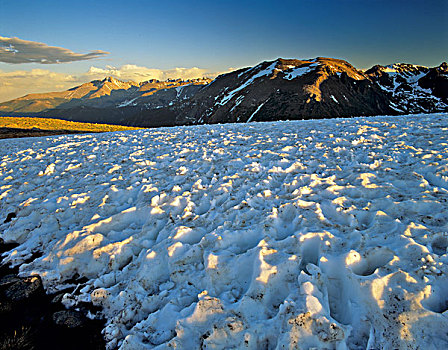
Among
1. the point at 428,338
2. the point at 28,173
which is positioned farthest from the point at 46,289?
the point at 28,173

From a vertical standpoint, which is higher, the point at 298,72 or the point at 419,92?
the point at 419,92

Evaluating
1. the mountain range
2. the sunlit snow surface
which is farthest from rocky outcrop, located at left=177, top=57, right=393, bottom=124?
the sunlit snow surface

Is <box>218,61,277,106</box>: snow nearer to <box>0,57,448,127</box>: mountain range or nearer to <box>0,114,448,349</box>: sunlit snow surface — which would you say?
<box>0,57,448,127</box>: mountain range

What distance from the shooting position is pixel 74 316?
3.37 meters

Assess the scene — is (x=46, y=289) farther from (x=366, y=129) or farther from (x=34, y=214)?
(x=366, y=129)

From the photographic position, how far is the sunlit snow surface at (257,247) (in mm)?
2627

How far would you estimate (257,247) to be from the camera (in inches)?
145

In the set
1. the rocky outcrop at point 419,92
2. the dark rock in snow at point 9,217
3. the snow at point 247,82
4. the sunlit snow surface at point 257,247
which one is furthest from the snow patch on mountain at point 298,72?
the dark rock in snow at point 9,217

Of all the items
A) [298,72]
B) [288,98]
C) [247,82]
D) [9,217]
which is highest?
[298,72]

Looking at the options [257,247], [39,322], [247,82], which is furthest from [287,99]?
[39,322]

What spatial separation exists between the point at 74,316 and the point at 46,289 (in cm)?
99

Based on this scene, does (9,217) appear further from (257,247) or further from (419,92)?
(419,92)

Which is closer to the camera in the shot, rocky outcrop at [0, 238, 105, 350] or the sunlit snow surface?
the sunlit snow surface

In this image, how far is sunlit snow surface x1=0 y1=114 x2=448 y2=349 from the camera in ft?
8.62
